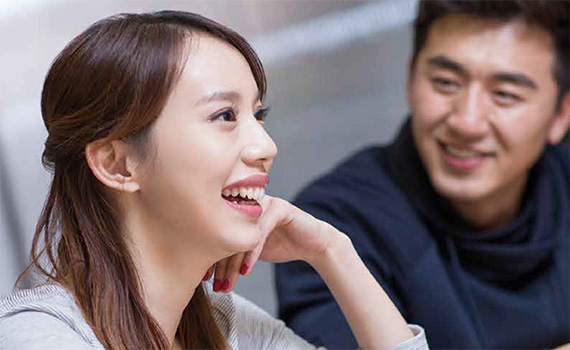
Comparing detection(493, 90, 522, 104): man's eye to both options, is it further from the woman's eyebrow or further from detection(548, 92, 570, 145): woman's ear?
the woman's eyebrow

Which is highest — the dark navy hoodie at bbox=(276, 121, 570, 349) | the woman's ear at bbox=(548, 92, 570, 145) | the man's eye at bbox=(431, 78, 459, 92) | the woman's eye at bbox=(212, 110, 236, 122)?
the woman's eye at bbox=(212, 110, 236, 122)

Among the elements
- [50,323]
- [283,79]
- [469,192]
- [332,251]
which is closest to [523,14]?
[469,192]

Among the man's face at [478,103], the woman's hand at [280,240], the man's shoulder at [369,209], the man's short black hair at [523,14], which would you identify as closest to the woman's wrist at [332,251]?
the woman's hand at [280,240]

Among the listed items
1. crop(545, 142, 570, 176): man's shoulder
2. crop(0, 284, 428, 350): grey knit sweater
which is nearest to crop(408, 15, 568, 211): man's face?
crop(545, 142, 570, 176): man's shoulder

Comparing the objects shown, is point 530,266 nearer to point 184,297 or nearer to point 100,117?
point 184,297

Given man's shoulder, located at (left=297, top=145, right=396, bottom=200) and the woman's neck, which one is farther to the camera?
man's shoulder, located at (left=297, top=145, right=396, bottom=200)

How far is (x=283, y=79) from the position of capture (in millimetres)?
2035

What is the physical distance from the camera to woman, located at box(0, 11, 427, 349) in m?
0.92

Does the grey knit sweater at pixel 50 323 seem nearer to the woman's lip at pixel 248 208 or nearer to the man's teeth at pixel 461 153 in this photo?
the woman's lip at pixel 248 208

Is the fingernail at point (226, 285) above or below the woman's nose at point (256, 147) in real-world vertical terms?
below

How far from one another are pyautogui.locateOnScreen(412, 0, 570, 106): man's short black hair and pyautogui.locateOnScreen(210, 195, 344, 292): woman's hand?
683 millimetres

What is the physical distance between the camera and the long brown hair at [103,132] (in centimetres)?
92

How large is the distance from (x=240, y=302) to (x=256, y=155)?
1.07 ft

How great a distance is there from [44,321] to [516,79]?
103cm
